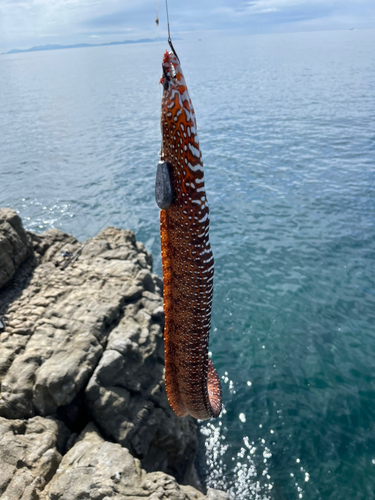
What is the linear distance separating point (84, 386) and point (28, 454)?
4.33ft

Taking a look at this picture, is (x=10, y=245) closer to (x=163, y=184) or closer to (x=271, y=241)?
(x=163, y=184)

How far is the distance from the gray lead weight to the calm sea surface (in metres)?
6.07

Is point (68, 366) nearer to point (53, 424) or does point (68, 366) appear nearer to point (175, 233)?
point (53, 424)

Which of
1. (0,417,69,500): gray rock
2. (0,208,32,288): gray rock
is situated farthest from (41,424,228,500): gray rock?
(0,208,32,288): gray rock

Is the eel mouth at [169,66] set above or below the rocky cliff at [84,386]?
above

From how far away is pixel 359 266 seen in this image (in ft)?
38.6

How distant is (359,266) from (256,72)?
58667 millimetres

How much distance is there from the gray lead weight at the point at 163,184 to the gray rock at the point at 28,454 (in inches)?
147

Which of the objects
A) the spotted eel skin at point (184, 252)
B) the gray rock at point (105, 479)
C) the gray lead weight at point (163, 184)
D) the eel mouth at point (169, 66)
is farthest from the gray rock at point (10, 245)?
the eel mouth at point (169, 66)

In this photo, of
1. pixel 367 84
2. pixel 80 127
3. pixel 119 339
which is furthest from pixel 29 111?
pixel 119 339

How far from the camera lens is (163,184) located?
3.29m

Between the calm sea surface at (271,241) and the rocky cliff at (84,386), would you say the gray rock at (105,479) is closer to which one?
the rocky cliff at (84,386)

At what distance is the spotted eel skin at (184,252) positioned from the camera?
3027 millimetres

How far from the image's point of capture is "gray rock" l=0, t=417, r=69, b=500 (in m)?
4.16
